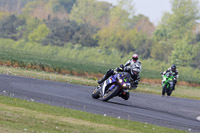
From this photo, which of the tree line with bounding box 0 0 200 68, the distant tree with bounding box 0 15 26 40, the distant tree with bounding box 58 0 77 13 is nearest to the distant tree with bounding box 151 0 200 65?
the tree line with bounding box 0 0 200 68

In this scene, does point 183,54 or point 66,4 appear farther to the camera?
point 66,4

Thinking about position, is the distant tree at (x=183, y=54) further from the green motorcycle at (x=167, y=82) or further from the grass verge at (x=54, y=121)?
the grass verge at (x=54, y=121)

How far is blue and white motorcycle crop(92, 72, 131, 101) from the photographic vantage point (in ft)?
58.3

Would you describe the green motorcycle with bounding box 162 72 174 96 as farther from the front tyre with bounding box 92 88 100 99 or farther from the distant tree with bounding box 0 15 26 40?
the distant tree with bounding box 0 15 26 40

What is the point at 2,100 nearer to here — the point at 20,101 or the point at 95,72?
the point at 20,101

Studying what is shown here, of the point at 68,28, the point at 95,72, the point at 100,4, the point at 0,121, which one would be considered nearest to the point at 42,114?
the point at 0,121

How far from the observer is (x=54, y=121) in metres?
11.6

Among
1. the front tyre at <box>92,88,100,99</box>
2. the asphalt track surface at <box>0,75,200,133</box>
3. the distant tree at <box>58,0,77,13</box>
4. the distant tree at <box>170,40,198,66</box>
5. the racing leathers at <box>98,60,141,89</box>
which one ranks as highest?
the distant tree at <box>58,0,77,13</box>

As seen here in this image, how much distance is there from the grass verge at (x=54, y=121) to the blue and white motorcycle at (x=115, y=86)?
3.99 metres

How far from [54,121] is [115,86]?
647cm

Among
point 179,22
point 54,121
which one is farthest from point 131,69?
point 179,22

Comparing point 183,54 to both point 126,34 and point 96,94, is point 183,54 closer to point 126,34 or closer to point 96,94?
point 126,34

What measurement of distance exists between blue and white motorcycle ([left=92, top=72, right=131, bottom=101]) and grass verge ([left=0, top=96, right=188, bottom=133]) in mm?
3995

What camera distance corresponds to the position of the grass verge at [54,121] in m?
10.5
